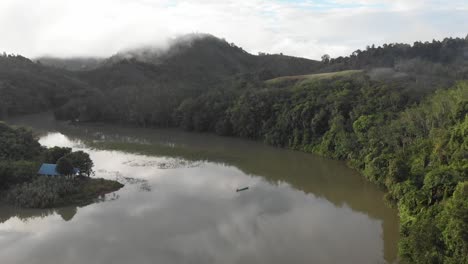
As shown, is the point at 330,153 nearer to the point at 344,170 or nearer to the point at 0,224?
the point at 344,170

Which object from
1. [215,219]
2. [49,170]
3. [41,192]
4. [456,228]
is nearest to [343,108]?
[215,219]

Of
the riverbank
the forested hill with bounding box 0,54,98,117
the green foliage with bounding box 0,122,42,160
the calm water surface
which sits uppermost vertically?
the forested hill with bounding box 0,54,98,117

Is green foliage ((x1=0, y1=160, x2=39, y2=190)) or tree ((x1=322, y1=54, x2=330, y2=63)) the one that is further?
tree ((x1=322, y1=54, x2=330, y2=63))

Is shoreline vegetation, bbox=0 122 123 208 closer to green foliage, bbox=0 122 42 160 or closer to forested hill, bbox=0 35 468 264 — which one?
green foliage, bbox=0 122 42 160

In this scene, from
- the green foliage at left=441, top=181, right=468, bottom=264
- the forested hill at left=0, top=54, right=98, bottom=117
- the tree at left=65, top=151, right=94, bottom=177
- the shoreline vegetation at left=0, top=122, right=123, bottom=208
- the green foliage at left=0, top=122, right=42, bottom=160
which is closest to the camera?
the green foliage at left=441, top=181, right=468, bottom=264

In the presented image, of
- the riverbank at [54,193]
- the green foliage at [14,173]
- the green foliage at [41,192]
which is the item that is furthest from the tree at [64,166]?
the green foliage at [14,173]

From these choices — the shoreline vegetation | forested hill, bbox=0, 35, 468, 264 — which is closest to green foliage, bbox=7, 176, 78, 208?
the shoreline vegetation

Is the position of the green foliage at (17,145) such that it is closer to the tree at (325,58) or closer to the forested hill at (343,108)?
the forested hill at (343,108)

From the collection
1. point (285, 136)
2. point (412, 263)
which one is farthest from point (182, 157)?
point (412, 263)

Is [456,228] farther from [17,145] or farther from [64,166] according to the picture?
[17,145]
